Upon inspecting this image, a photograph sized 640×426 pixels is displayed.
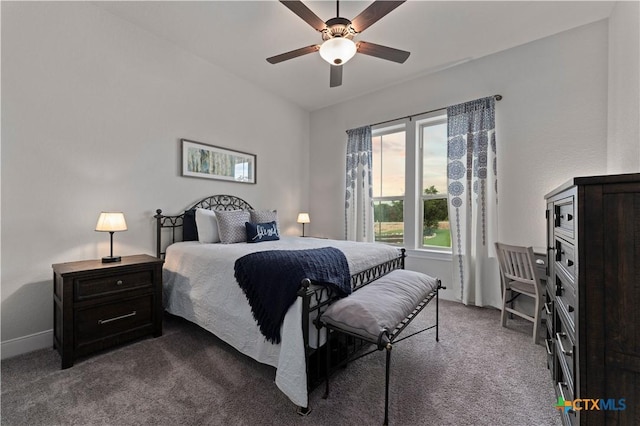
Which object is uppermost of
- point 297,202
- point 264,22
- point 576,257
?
point 264,22

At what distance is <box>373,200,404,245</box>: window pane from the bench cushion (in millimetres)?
2142

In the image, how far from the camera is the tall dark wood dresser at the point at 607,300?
0.89m

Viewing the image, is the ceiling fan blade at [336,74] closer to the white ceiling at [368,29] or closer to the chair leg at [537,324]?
the white ceiling at [368,29]

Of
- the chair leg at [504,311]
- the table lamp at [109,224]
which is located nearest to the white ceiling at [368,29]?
the table lamp at [109,224]

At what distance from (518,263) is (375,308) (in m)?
1.74

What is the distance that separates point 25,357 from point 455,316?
3946 mm

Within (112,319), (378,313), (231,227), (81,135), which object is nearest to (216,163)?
(231,227)

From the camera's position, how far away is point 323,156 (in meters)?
4.89

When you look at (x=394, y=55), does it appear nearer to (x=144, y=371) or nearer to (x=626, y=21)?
(x=626, y=21)

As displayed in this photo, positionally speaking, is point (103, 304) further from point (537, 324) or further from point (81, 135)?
point (537, 324)

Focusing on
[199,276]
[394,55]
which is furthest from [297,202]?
[394,55]

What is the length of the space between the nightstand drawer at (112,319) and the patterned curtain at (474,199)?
11.4 feet

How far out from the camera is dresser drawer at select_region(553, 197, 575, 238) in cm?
116

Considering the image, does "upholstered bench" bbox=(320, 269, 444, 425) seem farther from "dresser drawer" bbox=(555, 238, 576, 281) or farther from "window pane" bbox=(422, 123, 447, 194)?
"window pane" bbox=(422, 123, 447, 194)
